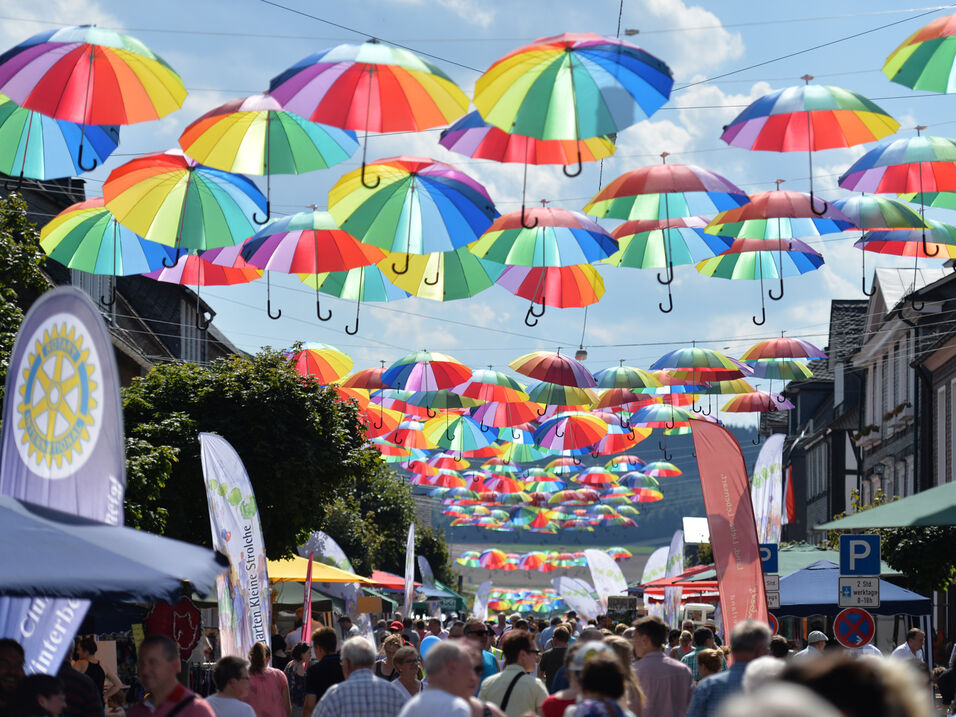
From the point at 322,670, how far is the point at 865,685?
8.53 meters

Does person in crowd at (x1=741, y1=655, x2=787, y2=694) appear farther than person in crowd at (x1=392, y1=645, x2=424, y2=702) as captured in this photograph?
No

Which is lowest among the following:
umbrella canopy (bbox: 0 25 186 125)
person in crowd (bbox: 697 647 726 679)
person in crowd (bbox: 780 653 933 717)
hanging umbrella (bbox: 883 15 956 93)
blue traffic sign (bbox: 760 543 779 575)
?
person in crowd (bbox: 697 647 726 679)

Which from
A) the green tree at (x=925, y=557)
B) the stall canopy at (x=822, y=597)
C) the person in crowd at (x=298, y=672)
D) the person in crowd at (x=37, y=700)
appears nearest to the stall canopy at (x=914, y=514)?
the stall canopy at (x=822, y=597)

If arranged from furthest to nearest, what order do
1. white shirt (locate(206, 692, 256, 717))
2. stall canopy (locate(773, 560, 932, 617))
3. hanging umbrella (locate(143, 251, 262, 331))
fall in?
stall canopy (locate(773, 560, 932, 617)) → hanging umbrella (locate(143, 251, 262, 331)) → white shirt (locate(206, 692, 256, 717))

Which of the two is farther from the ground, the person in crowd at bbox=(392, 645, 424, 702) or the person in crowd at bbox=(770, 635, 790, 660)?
the person in crowd at bbox=(770, 635, 790, 660)

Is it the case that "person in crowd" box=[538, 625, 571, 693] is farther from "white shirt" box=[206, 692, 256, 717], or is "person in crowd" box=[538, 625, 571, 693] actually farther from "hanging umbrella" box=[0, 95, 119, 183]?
"hanging umbrella" box=[0, 95, 119, 183]

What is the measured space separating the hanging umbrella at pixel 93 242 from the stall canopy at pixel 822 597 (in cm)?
941

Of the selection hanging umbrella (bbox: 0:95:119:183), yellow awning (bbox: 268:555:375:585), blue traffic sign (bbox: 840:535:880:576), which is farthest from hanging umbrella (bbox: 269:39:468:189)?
yellow awning (bbox: 268:555:375:585)

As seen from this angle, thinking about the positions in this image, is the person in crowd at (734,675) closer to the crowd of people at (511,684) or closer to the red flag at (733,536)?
the crowd of people at (511,684)

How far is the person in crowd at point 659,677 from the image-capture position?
9.09 m

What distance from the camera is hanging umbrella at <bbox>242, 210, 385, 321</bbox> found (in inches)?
560

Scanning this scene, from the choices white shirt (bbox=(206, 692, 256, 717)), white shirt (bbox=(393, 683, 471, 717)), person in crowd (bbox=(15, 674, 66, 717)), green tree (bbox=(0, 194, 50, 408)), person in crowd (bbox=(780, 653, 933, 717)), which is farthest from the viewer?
green tree (bbox=(0, 194, 50, 408))

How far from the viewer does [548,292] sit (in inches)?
674

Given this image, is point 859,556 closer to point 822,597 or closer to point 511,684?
point 822,597
